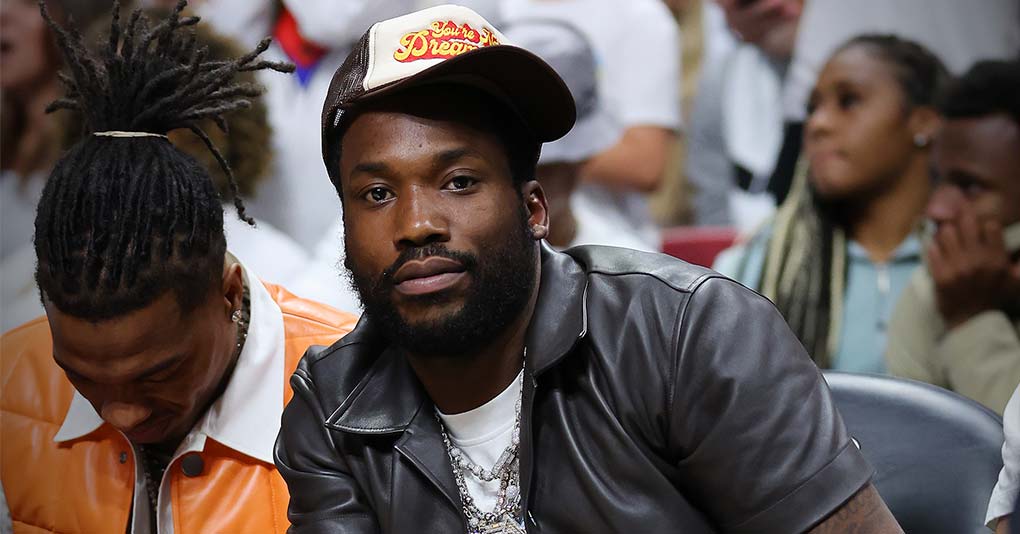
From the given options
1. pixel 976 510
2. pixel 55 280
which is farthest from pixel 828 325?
pixel 55 280

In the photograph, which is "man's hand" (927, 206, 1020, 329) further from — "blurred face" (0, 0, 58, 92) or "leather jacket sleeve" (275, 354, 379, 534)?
"blurred face" (0, 0, 58, 92)

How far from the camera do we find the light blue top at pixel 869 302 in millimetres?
2998

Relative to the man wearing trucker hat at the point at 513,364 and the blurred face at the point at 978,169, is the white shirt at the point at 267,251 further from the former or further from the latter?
the blurred face at the point at 978,169

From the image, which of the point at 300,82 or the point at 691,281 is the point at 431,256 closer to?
the point at 691,281

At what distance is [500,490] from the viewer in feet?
4.88

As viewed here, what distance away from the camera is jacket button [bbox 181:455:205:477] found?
6.36ft

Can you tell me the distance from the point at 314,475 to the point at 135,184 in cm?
57

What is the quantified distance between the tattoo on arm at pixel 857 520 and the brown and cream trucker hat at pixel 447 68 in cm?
61

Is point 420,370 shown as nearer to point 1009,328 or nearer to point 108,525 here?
point 108,525

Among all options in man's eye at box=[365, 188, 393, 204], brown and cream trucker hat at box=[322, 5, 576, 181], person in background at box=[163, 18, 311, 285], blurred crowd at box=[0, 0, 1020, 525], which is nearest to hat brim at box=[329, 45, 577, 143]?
brown and cream trucker hat at box=[322, 5, 576, 181]

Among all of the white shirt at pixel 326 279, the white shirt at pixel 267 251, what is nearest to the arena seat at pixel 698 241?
the white shirt at pixel 326 279

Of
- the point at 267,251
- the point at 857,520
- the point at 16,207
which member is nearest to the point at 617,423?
the point at 857,520

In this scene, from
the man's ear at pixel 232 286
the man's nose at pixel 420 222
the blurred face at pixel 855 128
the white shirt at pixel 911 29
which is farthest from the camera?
the blurred face at pixel 855 128

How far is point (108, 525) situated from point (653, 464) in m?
1.10
